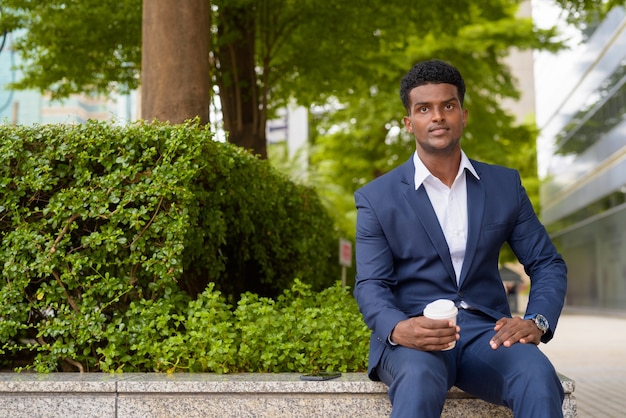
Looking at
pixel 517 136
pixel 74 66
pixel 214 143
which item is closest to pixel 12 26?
pixel 74 66

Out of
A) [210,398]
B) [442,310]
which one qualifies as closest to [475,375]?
[442,310]

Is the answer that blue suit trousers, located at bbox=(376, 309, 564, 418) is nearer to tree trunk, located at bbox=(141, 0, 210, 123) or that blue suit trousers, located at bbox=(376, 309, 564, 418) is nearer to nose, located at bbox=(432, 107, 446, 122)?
nose, located at bbox=(432, 107, 446, 122)

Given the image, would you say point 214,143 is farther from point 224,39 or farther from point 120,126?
point 224,39

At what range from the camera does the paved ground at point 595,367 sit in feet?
27.5

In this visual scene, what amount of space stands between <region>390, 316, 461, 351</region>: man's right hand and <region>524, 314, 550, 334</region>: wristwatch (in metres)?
0.44

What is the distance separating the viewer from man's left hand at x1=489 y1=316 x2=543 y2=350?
3.48 meters

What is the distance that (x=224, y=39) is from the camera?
11680 millimetres

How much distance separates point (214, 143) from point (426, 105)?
92.8 inches

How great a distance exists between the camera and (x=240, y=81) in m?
12.0

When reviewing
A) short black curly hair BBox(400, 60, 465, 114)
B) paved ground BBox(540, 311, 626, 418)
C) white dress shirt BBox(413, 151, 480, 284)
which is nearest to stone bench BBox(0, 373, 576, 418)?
white dress shirt BBox(413, 151, 480, 284)

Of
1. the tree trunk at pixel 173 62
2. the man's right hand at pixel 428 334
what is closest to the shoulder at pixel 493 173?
the man's right hand at pixel 428 334

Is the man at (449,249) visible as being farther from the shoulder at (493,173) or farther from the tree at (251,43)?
the tree at (251,43)

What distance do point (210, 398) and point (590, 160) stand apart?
111 feet

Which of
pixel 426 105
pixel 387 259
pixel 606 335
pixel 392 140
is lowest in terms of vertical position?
pixel 606 335
